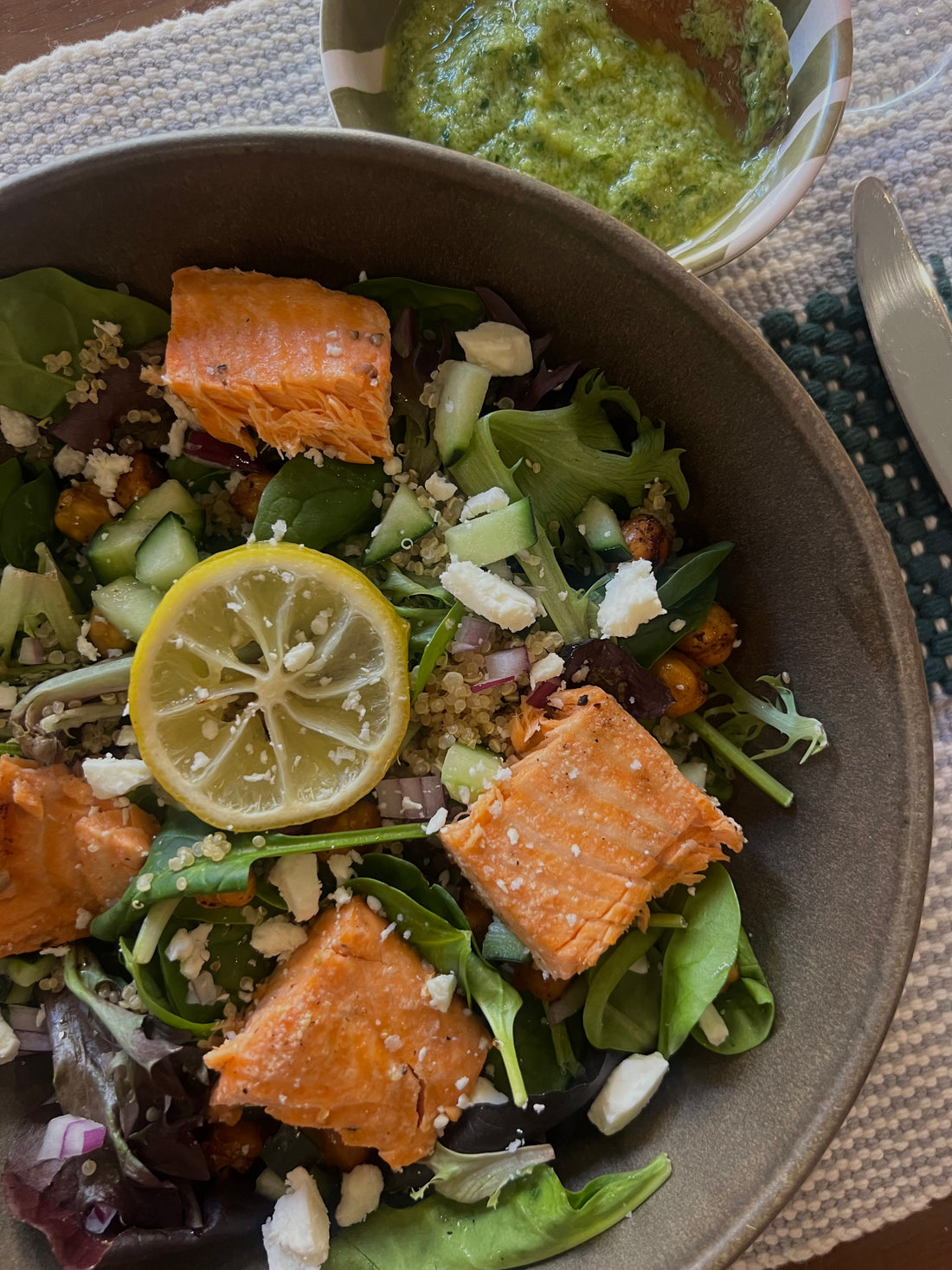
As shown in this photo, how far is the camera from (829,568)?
1402 mm

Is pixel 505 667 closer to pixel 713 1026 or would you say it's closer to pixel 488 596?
pixel 488 596

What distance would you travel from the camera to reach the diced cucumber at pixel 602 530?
156 centimetres

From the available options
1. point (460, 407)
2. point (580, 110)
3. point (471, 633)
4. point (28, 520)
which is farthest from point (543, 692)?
point (580, 110)

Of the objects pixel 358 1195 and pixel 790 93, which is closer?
pixel 358 1195

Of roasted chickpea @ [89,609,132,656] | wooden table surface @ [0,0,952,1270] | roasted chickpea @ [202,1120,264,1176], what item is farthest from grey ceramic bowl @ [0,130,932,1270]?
wooden table surface @ [0,0,952,1270]

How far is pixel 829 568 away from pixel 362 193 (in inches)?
36.5

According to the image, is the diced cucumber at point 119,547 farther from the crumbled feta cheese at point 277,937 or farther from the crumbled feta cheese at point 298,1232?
the crumbled feta cheese at point 298,1232

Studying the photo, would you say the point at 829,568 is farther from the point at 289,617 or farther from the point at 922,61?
the point at 922,61

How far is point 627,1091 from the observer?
4.91 feet

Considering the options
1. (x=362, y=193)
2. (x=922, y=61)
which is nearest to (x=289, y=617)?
(x=362, y=193)

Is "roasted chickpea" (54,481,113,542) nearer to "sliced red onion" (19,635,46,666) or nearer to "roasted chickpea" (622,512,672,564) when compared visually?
"sliced red onion" (19,635,46,666)

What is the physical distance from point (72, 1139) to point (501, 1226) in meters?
0.71

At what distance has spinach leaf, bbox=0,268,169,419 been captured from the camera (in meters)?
1.42

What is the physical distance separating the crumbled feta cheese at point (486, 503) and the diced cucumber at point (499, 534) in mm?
12
